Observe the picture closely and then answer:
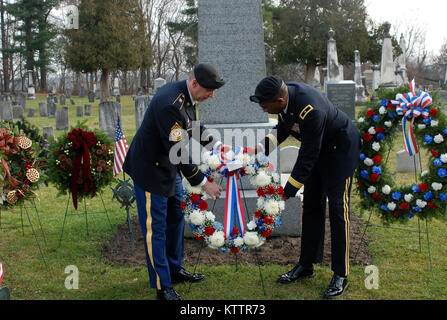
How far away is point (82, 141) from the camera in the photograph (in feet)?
17.2

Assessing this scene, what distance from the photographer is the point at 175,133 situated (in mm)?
3506

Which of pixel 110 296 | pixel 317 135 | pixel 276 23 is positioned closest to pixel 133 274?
pixel 110 296

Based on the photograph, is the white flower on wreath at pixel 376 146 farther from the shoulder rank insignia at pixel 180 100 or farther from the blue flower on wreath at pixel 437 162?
the shoulder rank insignia at pixel 180 100

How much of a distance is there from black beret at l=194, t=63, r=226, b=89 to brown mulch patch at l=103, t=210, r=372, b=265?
217 centimetres

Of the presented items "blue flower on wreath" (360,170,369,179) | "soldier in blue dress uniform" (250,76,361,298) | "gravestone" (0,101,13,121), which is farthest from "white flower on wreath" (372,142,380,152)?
"gravestone" (0,101,13,121)

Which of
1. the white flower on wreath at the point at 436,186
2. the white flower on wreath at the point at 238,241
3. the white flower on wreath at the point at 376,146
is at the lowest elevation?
the white flower on wreath at the point at 238,241

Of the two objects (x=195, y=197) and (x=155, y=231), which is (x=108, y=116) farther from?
(x=155, y=231)

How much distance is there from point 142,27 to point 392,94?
31.8 metres

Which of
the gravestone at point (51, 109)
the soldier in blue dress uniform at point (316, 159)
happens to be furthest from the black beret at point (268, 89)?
the gravestone at point (51, 109)

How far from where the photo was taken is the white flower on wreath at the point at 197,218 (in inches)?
153

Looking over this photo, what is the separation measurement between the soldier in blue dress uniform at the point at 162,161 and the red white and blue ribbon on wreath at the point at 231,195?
0.71ft

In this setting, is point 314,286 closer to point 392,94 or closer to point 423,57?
point 392,94

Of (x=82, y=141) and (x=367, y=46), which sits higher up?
(x=367, y=46)

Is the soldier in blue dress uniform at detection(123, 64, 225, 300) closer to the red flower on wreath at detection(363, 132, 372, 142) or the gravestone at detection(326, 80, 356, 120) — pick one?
the red flower on wreath at detection(363, 132, 372, 142)
